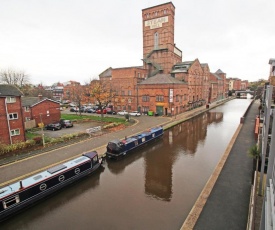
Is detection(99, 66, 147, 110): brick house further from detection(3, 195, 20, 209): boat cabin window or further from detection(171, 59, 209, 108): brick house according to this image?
detection(3, 195, 20, 209): boat cabin window

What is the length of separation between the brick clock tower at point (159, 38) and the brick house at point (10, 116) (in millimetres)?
36381

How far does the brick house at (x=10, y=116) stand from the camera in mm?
19328

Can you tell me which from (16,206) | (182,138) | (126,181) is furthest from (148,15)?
(16,206)

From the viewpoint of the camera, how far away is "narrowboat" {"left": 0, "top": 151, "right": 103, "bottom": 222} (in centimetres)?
966

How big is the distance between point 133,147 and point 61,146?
8097 mm

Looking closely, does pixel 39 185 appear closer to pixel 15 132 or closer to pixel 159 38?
pixel 15 132

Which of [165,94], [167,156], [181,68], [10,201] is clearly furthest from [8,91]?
[181,68]

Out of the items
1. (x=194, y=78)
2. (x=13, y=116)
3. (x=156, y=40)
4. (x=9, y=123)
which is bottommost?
(x=9, y=123)

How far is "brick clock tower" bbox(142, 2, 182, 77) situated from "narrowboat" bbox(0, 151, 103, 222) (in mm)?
41175

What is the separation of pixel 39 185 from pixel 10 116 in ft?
43.3

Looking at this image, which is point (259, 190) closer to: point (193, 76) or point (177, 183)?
point (177, 183)

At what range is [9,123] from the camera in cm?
1988

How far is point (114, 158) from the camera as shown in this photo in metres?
17.1

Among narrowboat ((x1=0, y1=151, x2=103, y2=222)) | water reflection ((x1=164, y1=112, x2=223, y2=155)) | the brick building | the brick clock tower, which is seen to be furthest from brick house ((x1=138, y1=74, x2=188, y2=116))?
narrowboat ((x1=0, y1=151, x2=103, y2=222))
